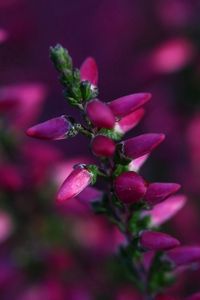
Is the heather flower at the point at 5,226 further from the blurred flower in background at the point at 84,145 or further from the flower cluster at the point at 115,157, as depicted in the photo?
the flower cluster at the point at 115,157

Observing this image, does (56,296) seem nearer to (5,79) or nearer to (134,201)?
(134,201)

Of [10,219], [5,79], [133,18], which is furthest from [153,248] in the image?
[133,18]

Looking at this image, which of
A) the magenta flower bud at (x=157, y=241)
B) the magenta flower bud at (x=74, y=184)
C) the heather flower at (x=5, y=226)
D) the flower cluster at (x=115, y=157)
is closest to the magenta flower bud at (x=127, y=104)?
the flower cluster at (x=115, y=157)

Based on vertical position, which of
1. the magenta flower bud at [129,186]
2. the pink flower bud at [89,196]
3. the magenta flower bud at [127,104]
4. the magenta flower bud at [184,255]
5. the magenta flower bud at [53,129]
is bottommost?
the magenta flower bud at [184,255]

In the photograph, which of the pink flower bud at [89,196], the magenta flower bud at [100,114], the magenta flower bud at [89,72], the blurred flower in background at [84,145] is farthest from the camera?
the blurred flower in background at [84,145]

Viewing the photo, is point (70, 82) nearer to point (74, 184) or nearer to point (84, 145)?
point (74, 184)

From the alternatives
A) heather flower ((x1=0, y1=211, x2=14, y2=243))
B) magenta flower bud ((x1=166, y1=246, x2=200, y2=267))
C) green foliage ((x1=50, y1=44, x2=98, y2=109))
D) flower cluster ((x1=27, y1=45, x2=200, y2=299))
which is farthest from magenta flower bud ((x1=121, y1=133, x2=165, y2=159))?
heather flower ((x1=0, y1=211, x2=14, y2=243))

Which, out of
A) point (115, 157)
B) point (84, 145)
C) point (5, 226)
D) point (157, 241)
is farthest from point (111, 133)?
point (84, 145)
